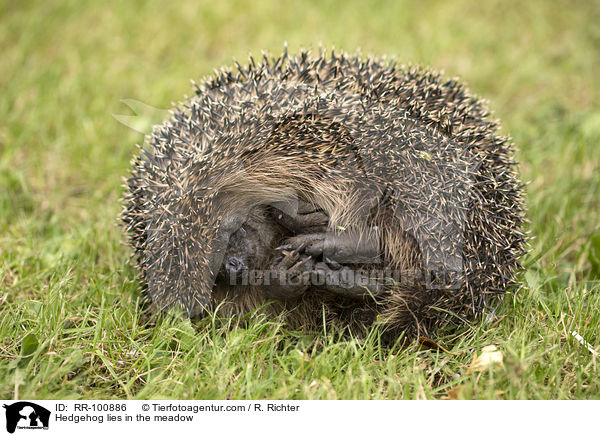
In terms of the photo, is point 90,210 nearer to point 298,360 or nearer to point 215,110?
point 215,110

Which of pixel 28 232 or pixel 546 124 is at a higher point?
pixel 546 124

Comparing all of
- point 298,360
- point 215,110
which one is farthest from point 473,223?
point 215,110

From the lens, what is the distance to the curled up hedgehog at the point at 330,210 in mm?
3580

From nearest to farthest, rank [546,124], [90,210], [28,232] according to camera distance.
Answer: [28,232] < [90,210] < [546,124]

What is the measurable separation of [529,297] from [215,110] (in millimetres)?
2602

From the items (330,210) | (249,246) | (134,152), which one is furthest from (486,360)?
(134,152)

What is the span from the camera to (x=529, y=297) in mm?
4066

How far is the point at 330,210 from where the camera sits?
3766 mm
